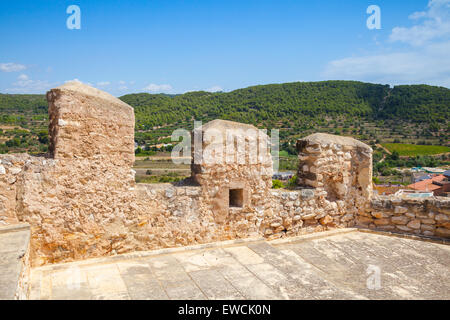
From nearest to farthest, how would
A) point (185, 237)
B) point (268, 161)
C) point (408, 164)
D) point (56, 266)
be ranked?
point (56, 266) < point (185, 237) < point (268, 161) < point (408, 164)

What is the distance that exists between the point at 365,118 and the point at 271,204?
3893 cm

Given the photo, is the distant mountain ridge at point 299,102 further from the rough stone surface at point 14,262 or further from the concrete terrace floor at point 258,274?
the rough stone surface at point 14,262

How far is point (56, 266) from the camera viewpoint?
2.98 meters

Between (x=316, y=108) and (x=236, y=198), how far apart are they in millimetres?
36208

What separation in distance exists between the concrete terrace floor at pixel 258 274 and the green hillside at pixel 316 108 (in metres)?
20.1

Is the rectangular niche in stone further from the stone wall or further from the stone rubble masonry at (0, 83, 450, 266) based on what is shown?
the stone wall

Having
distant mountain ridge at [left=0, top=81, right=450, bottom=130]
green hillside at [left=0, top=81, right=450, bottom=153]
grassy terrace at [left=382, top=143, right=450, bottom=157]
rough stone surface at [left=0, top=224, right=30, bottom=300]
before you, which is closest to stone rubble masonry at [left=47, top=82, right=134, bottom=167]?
rough stone surface at [left=0, top=224, right=30, bottom=300]

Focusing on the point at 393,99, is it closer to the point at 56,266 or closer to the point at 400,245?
the point at 400,245

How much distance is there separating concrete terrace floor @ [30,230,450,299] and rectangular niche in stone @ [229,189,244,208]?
0.57 metres

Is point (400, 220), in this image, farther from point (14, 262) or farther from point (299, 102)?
point (299, 102)

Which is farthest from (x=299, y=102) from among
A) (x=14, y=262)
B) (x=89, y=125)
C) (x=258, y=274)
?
(x=14, y=262)

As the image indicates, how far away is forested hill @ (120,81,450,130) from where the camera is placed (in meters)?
32.4

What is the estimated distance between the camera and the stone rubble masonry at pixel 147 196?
318 cm
